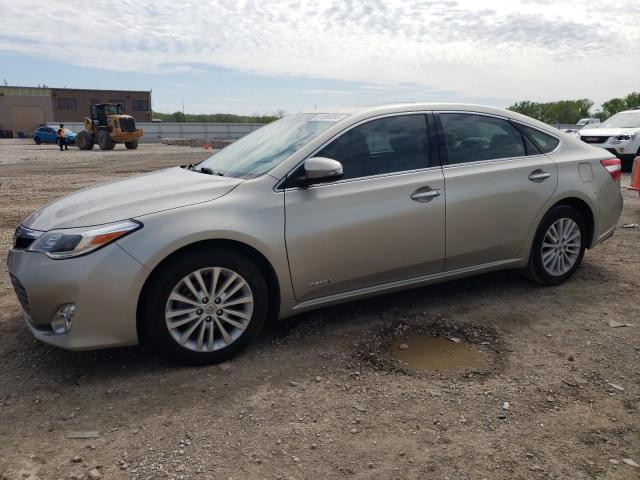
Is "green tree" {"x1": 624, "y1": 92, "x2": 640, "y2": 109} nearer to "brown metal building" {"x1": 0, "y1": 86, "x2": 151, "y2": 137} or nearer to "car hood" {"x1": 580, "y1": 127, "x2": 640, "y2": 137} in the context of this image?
"car hood" {"x1": 580, "y1": 127, "x2": 640, "y2": 137}

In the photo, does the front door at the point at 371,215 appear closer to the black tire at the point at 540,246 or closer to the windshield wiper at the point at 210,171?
the windshield wiper at the point at 210,171

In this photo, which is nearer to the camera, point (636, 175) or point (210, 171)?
point (210, 171)

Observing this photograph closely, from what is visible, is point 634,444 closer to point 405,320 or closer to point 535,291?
point 405,320

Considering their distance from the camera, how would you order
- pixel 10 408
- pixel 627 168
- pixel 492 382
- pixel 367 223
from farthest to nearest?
pixel 627 168 < pixel 367 223 < pixel 492 382 < pixel 10 408

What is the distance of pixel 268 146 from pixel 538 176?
2.25 meters

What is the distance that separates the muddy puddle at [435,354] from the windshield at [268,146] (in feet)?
5.09

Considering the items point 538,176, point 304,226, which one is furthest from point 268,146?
point 538,176

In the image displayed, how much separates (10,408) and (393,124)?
3132mm

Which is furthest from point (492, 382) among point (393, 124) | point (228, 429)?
point (393, 124)

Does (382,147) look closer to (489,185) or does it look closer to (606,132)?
(489,185)

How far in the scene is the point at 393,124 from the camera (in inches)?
167

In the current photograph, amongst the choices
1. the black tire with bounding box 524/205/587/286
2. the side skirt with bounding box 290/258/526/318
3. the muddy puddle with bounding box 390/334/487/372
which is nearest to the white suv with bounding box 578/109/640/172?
the black tire with bounding box 524/205/587/286

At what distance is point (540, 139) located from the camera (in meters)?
4.83

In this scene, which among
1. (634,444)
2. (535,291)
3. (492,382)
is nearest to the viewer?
(634,444)
